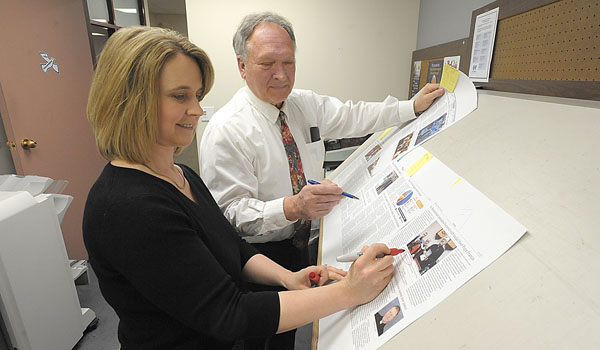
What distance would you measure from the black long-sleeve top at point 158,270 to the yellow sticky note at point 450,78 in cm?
98

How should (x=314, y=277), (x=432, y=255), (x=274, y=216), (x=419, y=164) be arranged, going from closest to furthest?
(x=432, y=255) → (x=314, y=277) → (x=419, y=164) → (x=274, y=216)

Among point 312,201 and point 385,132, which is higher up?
point 385,132

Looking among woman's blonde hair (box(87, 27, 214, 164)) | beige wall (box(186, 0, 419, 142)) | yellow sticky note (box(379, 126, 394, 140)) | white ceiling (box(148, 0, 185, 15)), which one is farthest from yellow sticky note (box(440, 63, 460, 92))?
white ceiling (box(148, 0, 185, 15))

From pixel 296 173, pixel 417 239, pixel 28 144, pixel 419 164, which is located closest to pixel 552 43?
pixel 419 164

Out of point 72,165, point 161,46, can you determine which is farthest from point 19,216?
point 161,46

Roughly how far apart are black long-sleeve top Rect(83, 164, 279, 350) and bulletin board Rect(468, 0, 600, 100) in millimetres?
886

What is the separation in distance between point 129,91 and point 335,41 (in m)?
2.28

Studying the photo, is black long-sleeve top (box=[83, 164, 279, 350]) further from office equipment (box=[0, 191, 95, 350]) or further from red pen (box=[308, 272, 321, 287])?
office equipment (box=[0, 191, 95, 350])

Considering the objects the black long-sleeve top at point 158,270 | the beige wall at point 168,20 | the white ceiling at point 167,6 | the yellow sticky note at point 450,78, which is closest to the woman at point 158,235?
the black long-sleeve top at point 158,270

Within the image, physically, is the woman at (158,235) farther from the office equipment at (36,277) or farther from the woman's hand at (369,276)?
the office equipment at (36,277)

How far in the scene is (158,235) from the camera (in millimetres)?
634

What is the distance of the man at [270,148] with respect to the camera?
44.0 inches

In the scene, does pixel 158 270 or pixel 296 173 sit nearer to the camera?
pixel 158 270

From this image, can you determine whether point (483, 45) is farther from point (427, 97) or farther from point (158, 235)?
point (158, 235)
